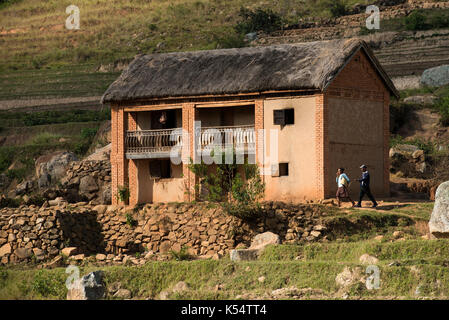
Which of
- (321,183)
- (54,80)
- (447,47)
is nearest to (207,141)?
(321,183)

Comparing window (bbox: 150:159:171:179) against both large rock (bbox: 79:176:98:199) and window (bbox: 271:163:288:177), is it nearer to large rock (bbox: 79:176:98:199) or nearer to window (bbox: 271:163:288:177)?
large rock (bbox: 79:176:98:199)

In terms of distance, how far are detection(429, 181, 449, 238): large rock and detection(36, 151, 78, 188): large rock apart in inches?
825

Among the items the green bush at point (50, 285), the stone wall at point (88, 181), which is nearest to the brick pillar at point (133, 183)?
the stone wall at point (88, 181)

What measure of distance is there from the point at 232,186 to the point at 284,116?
303 cm

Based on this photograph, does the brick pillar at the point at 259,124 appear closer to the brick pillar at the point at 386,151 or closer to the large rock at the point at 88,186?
the brick pillar at the point at 386,151

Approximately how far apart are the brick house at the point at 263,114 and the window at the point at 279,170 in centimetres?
3

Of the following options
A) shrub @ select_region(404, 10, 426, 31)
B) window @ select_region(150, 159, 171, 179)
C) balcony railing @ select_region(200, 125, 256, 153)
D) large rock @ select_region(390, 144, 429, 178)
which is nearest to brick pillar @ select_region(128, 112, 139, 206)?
window @ select_region(150, 159, 171, 179)

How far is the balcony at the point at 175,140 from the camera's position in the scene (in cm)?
3456

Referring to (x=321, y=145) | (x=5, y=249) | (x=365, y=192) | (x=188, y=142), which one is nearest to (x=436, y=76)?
(x=188, y=142)

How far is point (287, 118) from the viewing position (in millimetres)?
33625

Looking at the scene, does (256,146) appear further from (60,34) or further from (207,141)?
(60,34)

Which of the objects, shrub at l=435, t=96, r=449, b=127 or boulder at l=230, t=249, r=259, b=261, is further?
shrub at l=435, t=96, r=449, b=127

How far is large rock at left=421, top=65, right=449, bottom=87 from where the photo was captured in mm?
54878

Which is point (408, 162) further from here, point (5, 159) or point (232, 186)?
point (5, 159)
